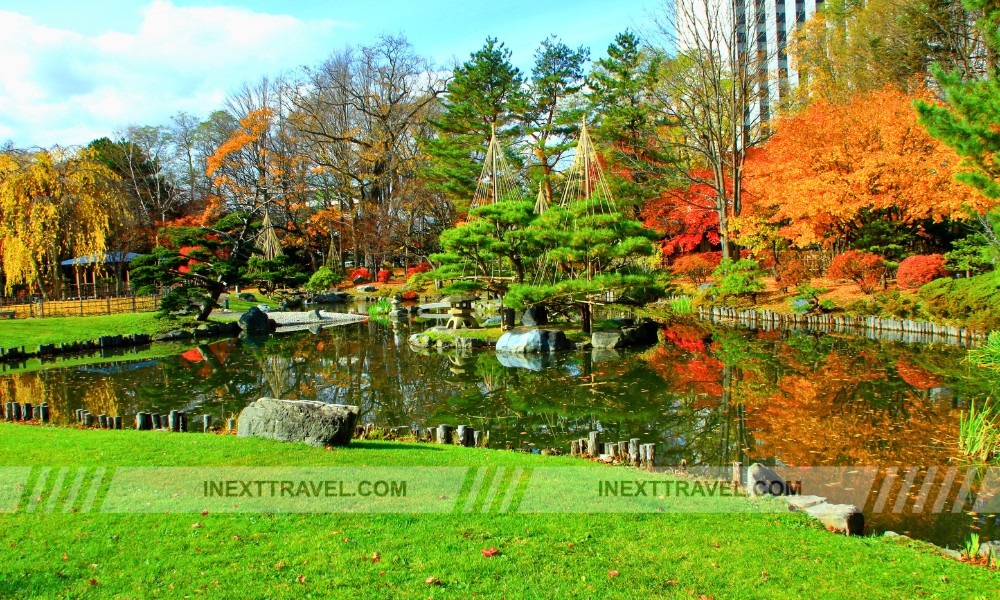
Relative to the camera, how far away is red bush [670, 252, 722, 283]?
81.3 feet

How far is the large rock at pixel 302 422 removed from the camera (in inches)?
226

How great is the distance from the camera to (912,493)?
17.6ft

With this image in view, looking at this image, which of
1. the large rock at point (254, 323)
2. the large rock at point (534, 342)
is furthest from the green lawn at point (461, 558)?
the large rock at point (254, 323)

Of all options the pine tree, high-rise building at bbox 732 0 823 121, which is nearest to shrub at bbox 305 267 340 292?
high-rise building at bbox 732 0 823 121

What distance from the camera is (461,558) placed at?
3.51 meters

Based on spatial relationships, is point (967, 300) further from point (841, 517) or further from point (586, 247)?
point (841, 517)

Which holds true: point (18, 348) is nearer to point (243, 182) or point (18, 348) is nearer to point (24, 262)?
point (24, 262)

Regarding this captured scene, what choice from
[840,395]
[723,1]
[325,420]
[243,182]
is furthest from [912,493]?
[243,182]

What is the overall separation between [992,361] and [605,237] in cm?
768

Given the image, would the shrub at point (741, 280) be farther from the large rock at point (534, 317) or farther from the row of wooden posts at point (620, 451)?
the row of wooden posts at point (620, 451)

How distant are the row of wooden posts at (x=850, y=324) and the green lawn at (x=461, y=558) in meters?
12.4

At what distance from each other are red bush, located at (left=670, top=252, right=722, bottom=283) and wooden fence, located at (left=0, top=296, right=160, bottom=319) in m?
19.0

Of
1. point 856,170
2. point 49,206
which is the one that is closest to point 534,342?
point 856,170

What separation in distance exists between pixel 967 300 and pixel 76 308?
989 inches
